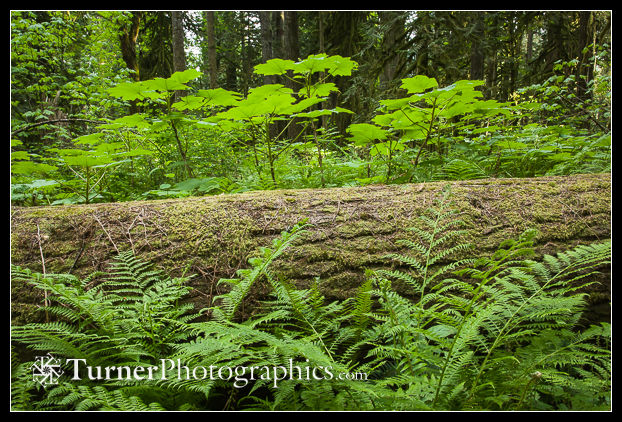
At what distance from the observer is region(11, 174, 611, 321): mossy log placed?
62.6 inches

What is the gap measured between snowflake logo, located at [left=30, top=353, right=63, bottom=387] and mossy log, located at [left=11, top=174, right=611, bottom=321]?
12.1 inches

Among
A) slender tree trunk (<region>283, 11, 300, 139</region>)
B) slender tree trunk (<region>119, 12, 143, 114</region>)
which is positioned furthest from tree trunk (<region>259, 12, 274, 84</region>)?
slender tree trunk (<region>119, 12, 143, 114</region>)

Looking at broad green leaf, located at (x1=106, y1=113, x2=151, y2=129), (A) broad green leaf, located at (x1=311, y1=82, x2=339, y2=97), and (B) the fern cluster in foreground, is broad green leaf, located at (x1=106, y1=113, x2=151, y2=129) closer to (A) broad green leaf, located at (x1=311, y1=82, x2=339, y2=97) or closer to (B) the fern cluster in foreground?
(A) broad green leaf, located at (x1=311, y1=82, x2=339, y2=97)

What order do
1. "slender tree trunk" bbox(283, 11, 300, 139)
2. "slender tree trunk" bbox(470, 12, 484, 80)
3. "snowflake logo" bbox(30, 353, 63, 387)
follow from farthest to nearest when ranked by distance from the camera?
1. "slender tree trunk" bbox(283, 11, 300, 139)
2. "slender tree trunk" bbox(470, 12, 484, 80)
3. "snowflake logo" bbox(30, 353, 63, 387)

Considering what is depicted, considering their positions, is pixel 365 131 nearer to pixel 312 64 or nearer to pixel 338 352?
pixel 312 64

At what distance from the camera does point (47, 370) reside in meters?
1.23

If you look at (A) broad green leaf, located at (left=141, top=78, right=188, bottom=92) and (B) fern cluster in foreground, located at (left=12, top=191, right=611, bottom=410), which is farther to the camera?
(A) broad green leaf, located at (left=141, top=78, right=188, bottom=92)

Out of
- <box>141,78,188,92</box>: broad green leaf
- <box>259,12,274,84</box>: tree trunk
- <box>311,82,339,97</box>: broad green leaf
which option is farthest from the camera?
<box>259,12,274,84</box>: tree trunk

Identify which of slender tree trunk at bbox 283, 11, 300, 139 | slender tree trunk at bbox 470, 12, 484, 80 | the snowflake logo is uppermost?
slender tree trunk at bbox 283, 11, 300, 139

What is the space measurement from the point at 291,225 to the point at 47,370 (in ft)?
4.11

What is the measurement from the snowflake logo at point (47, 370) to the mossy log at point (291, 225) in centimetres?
31
